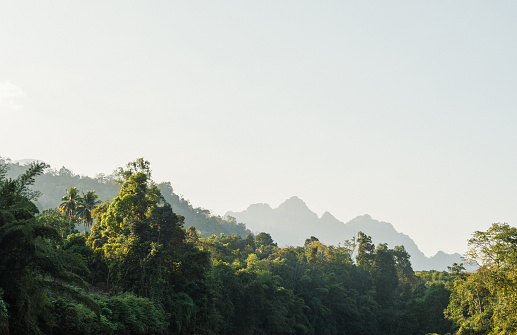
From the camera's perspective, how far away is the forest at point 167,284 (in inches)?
528

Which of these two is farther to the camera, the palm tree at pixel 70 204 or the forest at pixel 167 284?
the palm tree at pixel 70 204

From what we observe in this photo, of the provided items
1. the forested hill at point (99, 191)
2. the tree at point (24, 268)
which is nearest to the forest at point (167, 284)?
the tree at point (24, 268)

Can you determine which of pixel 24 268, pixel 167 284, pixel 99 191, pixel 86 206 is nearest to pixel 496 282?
pixel 167 284

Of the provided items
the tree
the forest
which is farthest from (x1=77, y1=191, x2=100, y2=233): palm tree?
the tree

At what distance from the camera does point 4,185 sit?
14367 millimetres

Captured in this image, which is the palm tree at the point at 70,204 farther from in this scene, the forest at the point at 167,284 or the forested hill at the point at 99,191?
the forested hill at the point at 99,191

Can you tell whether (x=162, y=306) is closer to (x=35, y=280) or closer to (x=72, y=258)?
(x=72, y=258)

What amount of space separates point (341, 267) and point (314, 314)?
16191 mm

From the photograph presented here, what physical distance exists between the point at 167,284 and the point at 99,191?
462ft

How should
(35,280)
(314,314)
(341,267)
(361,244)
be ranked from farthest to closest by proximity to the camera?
1. (361,244)
2. (341,267)
3. (314,314)
4. (35,280)

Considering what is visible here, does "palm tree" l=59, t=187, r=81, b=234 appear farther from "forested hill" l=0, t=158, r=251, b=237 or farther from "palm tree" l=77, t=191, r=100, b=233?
"forested hill" l=0, t=158, r=251, b=237

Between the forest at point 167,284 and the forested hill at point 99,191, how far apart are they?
83590 mm

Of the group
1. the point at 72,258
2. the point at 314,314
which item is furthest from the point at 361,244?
the point at 72,258

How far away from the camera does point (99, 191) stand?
6280 inches
